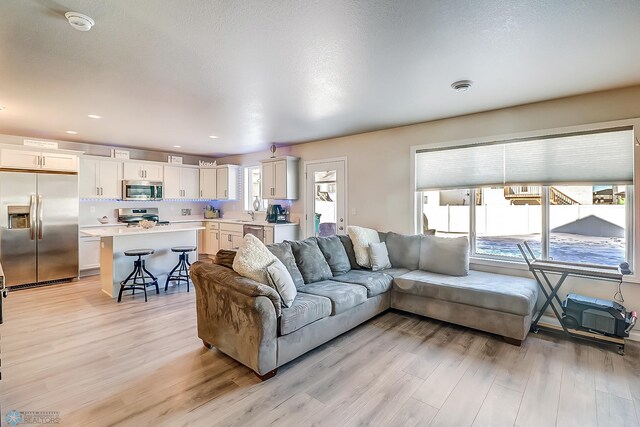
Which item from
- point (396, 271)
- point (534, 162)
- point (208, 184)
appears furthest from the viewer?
point (208, 184)

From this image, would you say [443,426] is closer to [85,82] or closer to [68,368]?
[68,368]

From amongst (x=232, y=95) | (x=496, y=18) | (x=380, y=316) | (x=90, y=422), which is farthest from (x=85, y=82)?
(x=380, y=316)

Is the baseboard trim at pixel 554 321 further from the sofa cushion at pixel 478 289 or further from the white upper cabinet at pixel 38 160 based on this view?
the white upper cabinet at pixel 38 160

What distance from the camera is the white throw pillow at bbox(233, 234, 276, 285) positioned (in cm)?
265

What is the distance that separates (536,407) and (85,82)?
4.59 m

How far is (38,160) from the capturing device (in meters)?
4.94

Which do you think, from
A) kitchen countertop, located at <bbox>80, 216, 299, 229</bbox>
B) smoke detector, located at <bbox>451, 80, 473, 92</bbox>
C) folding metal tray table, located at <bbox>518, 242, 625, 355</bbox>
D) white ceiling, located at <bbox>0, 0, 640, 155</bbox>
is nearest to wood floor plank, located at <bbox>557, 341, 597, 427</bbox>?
folding metal tray table, located at <bbox>518, 242, 625, 355</bbox>

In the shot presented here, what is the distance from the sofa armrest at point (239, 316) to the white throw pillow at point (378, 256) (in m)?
1.87

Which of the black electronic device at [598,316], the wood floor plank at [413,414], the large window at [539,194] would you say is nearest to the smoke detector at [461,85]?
the large window at [539,194]

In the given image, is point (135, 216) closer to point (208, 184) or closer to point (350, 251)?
point (208, 184)

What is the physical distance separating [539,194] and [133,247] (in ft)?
18.0

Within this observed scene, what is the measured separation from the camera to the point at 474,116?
396 cm

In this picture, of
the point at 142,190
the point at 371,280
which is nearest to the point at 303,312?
the point at 371,280

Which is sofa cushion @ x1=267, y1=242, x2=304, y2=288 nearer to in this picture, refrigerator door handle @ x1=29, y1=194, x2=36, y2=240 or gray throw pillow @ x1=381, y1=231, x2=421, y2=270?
gray throw pillow @ x1=381, y1=231, x2=421, y2=270
